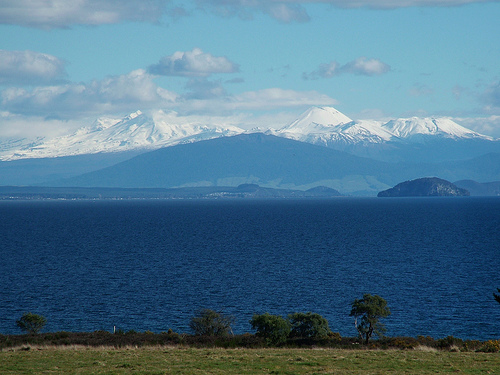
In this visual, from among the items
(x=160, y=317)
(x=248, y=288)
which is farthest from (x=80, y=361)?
(x=248, y=288)

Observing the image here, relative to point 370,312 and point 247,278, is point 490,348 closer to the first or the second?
point 370,312

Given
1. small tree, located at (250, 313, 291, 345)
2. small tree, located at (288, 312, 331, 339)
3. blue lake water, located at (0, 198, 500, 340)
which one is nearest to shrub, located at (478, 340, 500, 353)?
small tree, located at (288, 312, 331, 339)

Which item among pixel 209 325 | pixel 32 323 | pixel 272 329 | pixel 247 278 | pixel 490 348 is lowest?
pixel 247 278


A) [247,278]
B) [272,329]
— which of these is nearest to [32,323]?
[272,329]

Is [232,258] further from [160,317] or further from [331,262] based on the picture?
[160,317]

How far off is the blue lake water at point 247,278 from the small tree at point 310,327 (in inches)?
306

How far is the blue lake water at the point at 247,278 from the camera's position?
1940 inches

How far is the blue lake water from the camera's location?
4928 cm

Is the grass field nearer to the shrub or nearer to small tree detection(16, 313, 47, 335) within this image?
the shrub

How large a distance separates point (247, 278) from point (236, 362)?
44.0 meters

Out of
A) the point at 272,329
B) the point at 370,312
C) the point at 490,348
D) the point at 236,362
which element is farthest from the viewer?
the point at 370,312

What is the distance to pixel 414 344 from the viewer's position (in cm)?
3484

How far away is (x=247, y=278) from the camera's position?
68500 millimetres

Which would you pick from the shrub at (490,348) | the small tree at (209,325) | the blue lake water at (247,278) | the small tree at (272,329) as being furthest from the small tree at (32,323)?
the shrub at (490,348)
